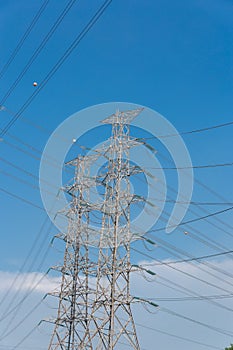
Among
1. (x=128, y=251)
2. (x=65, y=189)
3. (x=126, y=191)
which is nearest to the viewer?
(x=128, y=251)

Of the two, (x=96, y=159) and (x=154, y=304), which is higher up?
(x=96, y=159)

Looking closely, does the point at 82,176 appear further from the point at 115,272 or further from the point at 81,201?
Answer: the point at 115,272

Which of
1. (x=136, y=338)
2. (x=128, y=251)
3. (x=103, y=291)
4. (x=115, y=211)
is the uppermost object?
(x=115, y=211)

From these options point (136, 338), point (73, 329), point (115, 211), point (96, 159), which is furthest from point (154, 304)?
point (96, 159)

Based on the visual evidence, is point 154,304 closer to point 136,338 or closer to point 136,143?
point 136,338

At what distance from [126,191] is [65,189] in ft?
33.9

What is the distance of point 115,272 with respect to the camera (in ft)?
69.2

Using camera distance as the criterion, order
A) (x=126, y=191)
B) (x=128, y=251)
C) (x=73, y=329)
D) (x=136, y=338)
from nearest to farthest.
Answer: (x=136, y=338)
(x=128, y=251)
(x=126, y=191)
(x=73, y=329)

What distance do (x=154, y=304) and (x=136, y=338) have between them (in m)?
1.94

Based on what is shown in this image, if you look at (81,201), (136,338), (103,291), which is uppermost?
(81,201)

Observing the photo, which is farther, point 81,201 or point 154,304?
point 81,201

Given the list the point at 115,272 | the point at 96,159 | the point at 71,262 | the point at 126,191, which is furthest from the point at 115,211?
the point at 71,262

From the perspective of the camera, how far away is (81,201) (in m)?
31.5

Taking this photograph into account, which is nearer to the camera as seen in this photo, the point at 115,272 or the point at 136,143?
the point at 115,272
